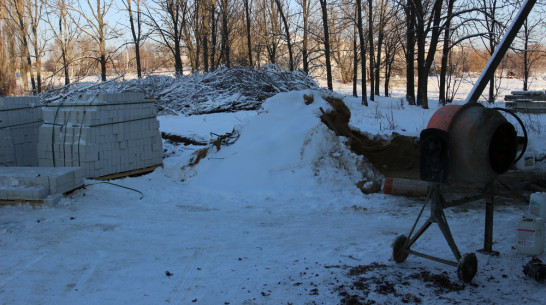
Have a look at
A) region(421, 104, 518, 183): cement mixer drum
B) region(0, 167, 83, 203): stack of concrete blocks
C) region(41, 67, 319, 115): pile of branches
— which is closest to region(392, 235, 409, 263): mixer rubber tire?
region(421, 104, 518, 183): cement mixer drum

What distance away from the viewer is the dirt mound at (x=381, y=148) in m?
8.26

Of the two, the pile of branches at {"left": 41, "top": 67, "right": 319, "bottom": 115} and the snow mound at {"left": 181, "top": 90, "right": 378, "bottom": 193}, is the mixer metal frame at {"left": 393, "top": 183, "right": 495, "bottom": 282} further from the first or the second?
the pile of branches at {"left": 41, "top": 67, "right": 319, "bottom": 115}

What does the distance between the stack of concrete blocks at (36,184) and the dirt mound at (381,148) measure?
4.87 meters

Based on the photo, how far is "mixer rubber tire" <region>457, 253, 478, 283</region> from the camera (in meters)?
3.34

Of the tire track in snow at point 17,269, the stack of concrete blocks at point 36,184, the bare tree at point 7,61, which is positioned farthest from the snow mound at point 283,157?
the bare tree at point 7,61

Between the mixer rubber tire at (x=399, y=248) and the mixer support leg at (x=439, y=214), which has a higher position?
the mixer support leg at (x=439, y=214)

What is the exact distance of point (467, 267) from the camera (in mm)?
3369

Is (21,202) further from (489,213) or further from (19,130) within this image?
(489,213)

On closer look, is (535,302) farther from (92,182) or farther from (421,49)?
(421,49)

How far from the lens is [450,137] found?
139 inches

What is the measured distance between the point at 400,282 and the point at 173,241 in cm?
269

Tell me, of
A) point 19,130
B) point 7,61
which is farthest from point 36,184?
point 7,61

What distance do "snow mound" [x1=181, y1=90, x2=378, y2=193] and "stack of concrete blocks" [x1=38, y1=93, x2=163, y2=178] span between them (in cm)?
122

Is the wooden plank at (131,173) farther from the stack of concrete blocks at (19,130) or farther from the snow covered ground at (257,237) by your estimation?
the stack of concrete blocks at (19,130)
